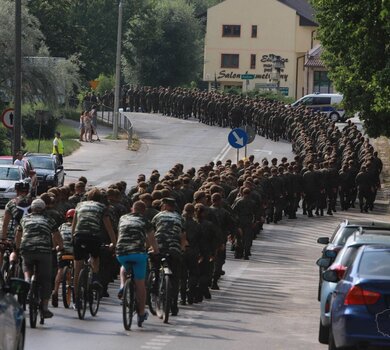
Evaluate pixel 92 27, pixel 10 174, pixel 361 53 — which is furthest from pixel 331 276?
pixel 92 27

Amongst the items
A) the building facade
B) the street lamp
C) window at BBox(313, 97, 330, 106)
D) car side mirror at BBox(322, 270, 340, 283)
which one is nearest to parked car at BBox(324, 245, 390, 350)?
car side mirror at BBox(322, 270, 340, 283)

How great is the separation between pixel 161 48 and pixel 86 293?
280 feet

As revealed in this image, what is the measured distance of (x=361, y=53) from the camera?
119 ft

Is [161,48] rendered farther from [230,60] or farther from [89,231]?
[89,231]

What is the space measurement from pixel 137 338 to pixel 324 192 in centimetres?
2356

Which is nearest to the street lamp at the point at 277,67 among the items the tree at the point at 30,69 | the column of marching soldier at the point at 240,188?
the column of marching soldier at the point at 240,188

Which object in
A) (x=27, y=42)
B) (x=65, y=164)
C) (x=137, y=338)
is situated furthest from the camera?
(x=27, y=42)

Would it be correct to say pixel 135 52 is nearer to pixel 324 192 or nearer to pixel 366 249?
pixel 324 192

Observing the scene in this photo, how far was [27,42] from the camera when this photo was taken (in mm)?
63562

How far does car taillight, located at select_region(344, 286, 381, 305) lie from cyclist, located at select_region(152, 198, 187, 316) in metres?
5.92

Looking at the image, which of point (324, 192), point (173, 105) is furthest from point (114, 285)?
point (173, 105)

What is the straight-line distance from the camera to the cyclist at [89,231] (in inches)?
741

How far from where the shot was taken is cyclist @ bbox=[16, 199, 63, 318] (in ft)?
59.4

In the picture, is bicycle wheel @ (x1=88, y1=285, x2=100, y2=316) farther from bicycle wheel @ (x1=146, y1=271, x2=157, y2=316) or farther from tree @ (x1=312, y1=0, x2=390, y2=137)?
tree @ (x1=312, y1=0, x2=390, y2=137)
